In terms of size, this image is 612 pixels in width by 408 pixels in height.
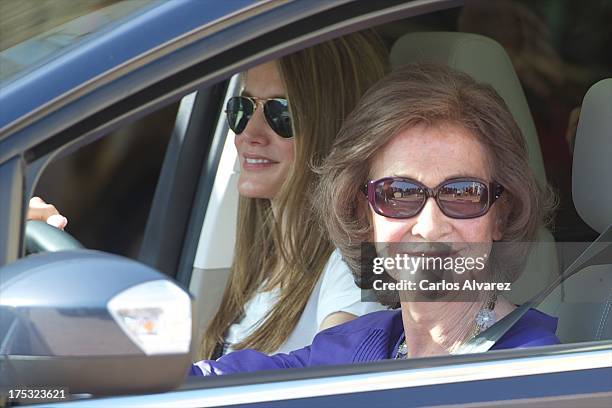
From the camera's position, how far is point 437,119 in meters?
2.16

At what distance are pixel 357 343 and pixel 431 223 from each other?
246 millimetres

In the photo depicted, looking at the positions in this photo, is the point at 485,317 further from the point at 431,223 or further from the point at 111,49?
the point at 111,49

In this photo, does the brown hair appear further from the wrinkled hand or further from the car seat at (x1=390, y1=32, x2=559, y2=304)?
the wrinkled hand

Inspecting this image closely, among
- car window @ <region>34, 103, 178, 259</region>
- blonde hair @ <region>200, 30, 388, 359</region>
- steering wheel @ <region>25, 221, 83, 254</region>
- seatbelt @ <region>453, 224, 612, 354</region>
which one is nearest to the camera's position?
seatbelt @ <region>453, 224, 612, 354</region>

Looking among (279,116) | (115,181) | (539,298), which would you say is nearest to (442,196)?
(539,298)

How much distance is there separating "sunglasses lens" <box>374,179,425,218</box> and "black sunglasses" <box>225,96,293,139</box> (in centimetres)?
75

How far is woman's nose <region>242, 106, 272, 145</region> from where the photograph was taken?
2908 millimetres

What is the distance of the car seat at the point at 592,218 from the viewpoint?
2111 mm

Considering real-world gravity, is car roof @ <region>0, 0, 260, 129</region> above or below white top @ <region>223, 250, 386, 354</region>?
above

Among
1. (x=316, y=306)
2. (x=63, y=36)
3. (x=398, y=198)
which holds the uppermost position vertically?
(x=63, y=36)

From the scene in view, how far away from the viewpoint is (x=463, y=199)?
6.68 ft

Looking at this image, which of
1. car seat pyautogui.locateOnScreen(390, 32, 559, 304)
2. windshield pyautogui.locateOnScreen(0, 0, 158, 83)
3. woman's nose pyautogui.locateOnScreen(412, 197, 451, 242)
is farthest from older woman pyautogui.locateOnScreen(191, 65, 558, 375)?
windshield pyautogui.locateOnScreen(0, 0, 158, 83)

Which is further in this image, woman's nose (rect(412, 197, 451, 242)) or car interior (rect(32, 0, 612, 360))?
car interior (rect(32, 0, 612, 360))

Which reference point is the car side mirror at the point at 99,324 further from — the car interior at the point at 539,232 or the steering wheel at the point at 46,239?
the steering wheel at the point at 46,239
